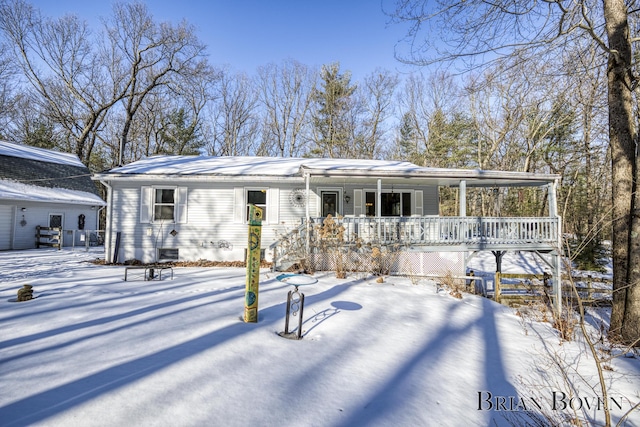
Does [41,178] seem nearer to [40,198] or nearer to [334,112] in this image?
[40,198]

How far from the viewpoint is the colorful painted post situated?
4637 mm

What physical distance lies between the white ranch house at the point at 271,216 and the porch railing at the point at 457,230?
1.3 inches

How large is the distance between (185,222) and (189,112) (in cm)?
1995

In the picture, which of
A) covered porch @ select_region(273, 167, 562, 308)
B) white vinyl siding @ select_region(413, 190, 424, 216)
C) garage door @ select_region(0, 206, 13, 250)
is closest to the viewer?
covered porch @ select_region(273, 167, 562, 308)

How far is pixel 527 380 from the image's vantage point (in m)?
3.88

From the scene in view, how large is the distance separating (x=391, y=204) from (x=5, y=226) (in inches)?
721

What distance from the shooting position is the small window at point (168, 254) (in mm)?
11086

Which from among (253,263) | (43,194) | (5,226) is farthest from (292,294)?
(43,194)

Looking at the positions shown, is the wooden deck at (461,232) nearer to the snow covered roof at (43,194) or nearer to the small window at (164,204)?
the small window at (164,204)

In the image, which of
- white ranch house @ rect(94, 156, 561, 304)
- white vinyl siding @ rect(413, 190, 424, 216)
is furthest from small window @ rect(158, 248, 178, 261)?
white vinyl siding @ rect(413, 190, 424, 216)

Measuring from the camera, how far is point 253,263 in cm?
468

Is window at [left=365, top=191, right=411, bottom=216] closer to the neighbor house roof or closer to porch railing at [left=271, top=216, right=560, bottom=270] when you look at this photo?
porch railing at [left=271, top=216, right=560, bottom=270]

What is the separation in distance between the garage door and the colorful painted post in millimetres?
16679

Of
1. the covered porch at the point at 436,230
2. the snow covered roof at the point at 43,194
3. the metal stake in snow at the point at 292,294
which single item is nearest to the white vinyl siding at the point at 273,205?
the covered porch at the point at 436,230
